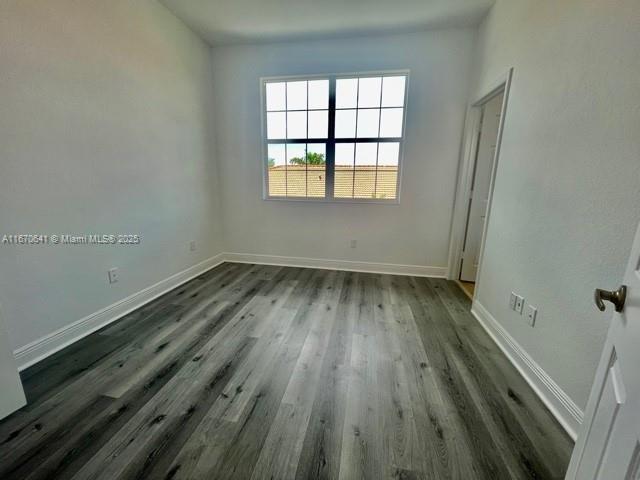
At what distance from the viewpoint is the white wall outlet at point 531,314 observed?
171 centimetres

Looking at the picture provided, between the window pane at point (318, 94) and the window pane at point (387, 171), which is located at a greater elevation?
the window pane at point (318, 94)

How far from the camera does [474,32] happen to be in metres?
2.91

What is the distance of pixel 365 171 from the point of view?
11.4 ft

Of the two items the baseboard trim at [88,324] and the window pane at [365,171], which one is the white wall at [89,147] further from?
the window pane at [365,171]

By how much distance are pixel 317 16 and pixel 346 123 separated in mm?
1116

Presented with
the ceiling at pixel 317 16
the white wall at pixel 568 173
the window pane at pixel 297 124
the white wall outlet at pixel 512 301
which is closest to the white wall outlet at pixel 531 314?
the white wall at pixel 568 173

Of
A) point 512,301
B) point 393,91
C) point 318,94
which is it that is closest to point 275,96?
point 318,94

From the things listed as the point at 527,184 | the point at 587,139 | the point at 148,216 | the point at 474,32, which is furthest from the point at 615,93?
the point at 148,216

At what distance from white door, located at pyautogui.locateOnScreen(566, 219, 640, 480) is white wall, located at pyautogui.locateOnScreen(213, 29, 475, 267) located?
277cm

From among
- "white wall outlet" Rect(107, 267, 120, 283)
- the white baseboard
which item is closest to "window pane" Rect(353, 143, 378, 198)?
the white baseboard

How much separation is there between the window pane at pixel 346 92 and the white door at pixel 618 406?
3210 millimetres

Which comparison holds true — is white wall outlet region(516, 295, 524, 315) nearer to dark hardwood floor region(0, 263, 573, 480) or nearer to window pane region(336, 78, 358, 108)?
dark hardwood floor region(0, 263, 573, 480)

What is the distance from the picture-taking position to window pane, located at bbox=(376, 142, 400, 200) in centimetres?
337

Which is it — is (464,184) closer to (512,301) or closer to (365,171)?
(365,171)
